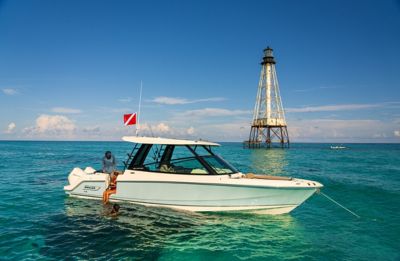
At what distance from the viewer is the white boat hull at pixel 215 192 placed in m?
9.27

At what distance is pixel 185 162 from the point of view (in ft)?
34.3

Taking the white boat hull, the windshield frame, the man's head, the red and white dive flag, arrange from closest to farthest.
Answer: the white boat hull, the man's head, the windshield frame, the red and white dive flag

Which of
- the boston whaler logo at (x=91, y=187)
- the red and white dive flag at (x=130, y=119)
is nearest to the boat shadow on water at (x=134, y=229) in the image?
the boston whaler logo at (x=91, y=187)

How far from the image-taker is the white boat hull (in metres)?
9.27

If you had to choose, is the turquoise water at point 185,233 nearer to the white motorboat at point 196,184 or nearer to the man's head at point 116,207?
the man's head at point 116,207

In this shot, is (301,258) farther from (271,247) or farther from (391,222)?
(391,222)

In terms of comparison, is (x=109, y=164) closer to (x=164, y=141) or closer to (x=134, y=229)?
(x=164, y=141)

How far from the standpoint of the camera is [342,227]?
956 cm

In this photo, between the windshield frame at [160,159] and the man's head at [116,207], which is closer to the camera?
the man's head at [116,207]

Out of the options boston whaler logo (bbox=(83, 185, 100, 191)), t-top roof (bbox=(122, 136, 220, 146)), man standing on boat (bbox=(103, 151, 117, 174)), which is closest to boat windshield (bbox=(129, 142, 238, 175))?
→ t-top roof (bbox=(122, 136, 220, 146))

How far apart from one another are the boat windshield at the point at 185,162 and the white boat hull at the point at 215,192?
0.30m

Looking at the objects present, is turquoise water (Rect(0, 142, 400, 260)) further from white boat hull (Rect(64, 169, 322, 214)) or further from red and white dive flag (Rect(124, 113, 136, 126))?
red and white dive flag (Rect(124, 113, 136, 126))

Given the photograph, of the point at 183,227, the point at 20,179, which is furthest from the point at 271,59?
the point at 183,227

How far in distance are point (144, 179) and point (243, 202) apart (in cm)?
350
